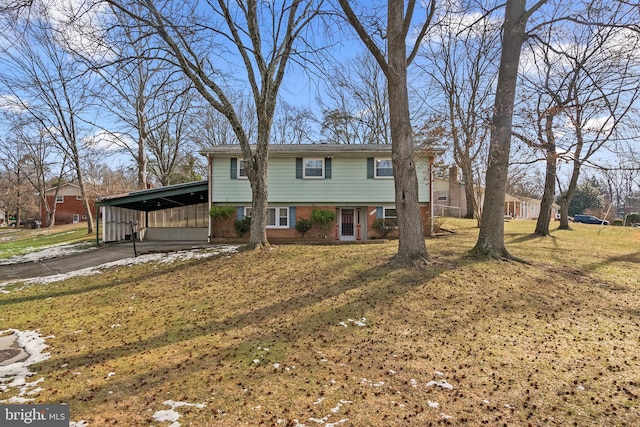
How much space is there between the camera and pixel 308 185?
18.0 m

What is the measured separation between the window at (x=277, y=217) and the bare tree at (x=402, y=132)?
10136mm

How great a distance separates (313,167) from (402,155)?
9.93 m

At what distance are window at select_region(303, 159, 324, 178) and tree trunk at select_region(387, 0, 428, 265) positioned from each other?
31.1ft

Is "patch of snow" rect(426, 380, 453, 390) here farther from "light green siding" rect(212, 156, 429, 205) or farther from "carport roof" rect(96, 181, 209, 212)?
"carport roof" rect(96, 181, 209, 212)

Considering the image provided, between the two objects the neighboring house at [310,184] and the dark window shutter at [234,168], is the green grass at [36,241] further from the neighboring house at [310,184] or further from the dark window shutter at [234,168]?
the dark window shutter at [234,168]

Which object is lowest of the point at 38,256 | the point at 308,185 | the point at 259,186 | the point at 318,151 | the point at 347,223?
the point at 38,256

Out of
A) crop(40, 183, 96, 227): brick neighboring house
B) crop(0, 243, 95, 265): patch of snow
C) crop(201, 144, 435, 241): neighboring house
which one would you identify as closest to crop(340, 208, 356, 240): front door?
crop(201, 144, 435, 241): neighboring house

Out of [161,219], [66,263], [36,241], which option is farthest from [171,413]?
[36,241]

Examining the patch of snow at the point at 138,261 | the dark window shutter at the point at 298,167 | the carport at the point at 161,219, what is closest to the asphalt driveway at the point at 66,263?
the patch of snow at the point at 138,261

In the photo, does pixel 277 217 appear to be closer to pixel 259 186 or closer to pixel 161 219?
pixel 259 186

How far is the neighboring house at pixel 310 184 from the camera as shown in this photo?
17906 mm

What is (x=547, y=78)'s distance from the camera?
16.3m

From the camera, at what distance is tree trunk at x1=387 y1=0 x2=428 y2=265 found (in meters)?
8.60

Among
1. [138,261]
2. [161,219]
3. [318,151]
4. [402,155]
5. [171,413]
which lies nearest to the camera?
[171,413]
